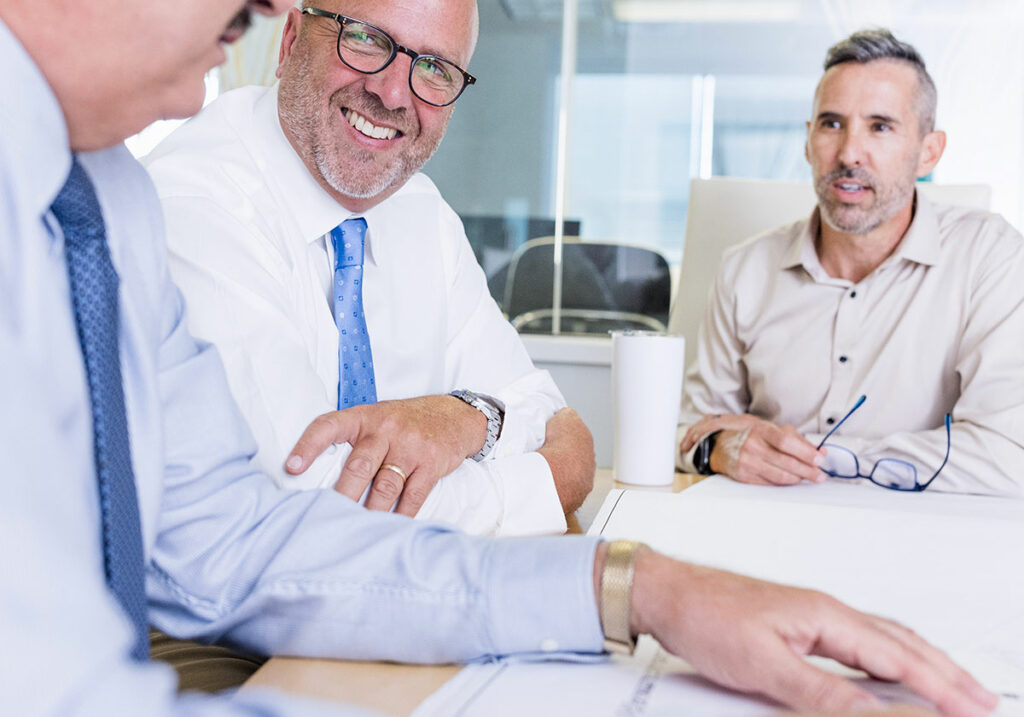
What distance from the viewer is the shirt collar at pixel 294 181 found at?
4.20 ft

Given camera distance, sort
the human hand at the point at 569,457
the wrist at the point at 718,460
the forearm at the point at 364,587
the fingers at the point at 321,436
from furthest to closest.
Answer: the wrist at the point at 718,460, the human hand at the point at 569,457, the fingers at the point at 321,436, the forearm at the point at 364,587

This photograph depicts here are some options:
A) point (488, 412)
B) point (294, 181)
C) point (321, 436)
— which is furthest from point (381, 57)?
point (321, 436)

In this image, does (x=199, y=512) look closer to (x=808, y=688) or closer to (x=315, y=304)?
(x=808, y=688)

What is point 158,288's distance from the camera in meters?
0.69

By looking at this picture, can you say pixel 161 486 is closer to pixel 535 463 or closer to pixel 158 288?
pixel 158 288

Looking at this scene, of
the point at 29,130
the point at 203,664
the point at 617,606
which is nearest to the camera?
the point at 29,130

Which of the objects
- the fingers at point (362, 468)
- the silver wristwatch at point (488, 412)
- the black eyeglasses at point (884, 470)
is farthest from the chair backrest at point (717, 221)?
the fingers at point (362, 468)

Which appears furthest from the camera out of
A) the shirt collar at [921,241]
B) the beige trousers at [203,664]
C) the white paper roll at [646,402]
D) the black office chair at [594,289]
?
the black office chair at [594,289]

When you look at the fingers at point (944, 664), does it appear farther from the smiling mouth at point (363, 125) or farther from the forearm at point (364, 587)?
the smiling mouth at point (363, 125)

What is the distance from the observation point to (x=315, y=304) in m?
1.23

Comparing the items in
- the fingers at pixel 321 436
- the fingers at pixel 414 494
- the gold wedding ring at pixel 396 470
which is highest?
the fingers at pixel 321 436

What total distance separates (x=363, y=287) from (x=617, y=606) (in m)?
0.86

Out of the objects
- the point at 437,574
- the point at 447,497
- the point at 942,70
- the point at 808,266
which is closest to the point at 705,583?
the point at 437,574

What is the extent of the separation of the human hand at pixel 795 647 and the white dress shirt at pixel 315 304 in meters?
0.43
